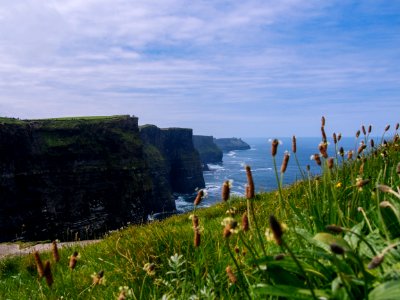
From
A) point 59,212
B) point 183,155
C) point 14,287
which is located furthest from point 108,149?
point 14,287

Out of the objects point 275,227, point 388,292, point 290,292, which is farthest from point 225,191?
point 388,292

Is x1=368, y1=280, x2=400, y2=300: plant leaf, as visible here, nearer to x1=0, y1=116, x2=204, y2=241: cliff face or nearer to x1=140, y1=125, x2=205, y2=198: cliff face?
x1=0, y1=116, x2=204, y2=241: cliff face

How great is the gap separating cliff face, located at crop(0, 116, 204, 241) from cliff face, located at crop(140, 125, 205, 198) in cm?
5217

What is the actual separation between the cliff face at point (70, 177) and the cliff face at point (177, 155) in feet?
171

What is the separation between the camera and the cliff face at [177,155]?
183 meters

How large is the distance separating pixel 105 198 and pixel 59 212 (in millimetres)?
13048

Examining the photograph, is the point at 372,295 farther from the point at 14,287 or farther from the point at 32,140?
the point at 32,140

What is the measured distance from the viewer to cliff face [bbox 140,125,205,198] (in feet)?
600

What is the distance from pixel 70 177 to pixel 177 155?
92091mm

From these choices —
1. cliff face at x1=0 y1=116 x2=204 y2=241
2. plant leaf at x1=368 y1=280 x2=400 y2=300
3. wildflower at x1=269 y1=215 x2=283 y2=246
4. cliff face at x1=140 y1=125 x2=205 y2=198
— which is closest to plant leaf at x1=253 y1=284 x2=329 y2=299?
plant leaf at x1=368 y1=280 x2=400 y2=300

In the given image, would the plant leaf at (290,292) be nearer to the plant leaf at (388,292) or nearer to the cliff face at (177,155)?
the plant leaf at (388,292)

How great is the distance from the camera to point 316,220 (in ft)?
12.1

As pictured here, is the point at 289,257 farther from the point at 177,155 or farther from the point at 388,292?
the point at 177,155

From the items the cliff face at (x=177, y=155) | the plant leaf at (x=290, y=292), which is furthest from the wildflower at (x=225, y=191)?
the cliff face at (x=177, y=155)
